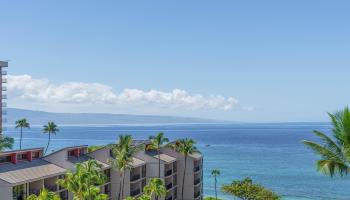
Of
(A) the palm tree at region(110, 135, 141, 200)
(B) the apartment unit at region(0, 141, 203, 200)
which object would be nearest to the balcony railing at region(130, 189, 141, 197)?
(B) the apartment unit at region(0, 141, 203, 200)

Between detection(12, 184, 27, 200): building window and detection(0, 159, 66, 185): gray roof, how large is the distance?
1.31 m

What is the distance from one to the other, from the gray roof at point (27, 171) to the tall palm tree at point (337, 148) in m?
31.9

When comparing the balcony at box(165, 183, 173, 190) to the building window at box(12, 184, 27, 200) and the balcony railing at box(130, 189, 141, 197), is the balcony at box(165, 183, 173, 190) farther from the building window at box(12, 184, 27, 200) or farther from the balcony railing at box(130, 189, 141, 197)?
the building window at box(12, 184, 27, 200)

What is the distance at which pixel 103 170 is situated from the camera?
62.6 m

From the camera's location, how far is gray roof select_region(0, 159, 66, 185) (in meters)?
46.3

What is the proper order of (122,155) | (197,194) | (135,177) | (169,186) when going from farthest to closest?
(197,194)
(169,186)
(135,177)
(122,155)

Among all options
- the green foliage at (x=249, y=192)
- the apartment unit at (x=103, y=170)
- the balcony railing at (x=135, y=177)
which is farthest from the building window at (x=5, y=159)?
the green foliage at (x=249, y=192)

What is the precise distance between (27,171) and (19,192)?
252cm

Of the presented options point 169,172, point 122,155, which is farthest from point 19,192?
point 169,172

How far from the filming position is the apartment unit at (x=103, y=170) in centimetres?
4834

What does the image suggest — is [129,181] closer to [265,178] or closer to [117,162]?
[117,162]

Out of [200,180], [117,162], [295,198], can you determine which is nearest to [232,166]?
[295,198]

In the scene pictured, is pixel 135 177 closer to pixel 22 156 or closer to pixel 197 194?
pixel 197 194

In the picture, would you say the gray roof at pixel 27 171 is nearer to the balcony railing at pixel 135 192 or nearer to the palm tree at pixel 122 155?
the palm tree at pixel 122 155
